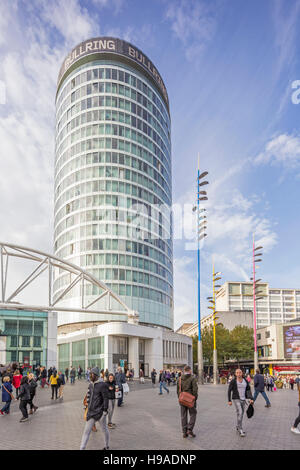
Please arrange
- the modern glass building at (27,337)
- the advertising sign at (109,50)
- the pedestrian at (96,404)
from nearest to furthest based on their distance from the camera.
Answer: the pedestrian at (96,404) → the modern glass building at (27,337) → the advertising sign at (109,50)

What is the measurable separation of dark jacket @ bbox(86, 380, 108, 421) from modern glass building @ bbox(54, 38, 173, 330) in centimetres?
5909

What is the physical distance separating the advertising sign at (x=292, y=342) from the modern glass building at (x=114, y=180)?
79.4ft

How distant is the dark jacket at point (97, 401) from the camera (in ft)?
29.5

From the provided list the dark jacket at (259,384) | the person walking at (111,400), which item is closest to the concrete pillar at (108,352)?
the dark jacket at (259,384)

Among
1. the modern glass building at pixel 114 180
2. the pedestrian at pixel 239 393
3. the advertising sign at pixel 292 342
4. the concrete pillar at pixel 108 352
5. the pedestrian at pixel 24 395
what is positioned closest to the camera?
the pedestrian at pixel 239 393

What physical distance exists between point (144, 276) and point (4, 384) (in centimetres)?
5625

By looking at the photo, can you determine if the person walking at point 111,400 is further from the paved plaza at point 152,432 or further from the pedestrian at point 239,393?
the pedestrian at point 239,393

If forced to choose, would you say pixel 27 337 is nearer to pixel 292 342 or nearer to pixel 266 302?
pixel 292 342

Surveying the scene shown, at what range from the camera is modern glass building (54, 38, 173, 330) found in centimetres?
7044

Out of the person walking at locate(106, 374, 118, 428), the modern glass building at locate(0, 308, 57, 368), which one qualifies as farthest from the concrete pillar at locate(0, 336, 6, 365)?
the person walking at locate(106, 374, 118, 428)

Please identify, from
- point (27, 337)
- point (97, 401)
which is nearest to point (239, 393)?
point (97, 401)

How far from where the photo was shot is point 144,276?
71.8 metres

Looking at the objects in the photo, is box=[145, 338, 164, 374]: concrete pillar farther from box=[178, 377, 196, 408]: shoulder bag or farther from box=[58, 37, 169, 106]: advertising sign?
box=[178, 377, 196, 408]: shoulder bag
